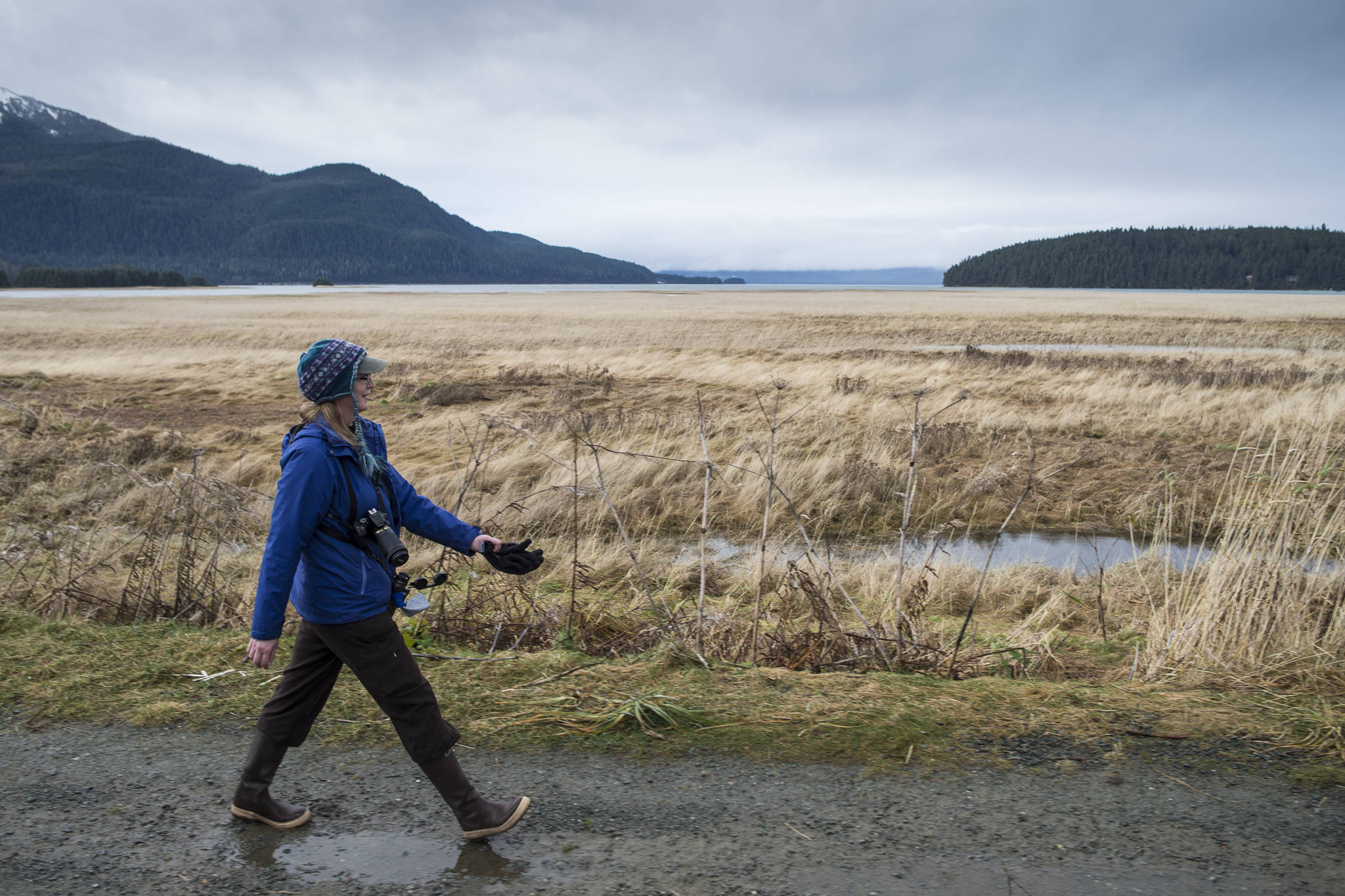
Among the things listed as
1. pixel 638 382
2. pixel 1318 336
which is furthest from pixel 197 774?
pixel 1318 336

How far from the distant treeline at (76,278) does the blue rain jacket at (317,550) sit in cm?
14058

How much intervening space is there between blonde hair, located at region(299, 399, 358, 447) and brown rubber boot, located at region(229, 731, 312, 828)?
1199mm

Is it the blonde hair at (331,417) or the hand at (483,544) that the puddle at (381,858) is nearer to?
the hand at (483,544)

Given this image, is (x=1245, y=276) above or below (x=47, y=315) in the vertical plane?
above

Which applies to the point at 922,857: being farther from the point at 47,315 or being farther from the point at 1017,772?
the point at 47,315

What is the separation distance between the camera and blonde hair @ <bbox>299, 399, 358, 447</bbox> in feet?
9.87

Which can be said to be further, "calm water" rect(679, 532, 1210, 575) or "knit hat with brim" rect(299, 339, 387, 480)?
"calm water" rect(679, 532, 1210, 575)

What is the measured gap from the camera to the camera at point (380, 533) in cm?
294

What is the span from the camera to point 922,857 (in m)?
2.86

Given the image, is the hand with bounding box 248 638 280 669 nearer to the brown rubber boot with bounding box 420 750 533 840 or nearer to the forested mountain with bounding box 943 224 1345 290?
the brown rubber boot with bounding box 420 750 533 840

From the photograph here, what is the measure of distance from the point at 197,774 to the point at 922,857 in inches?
115

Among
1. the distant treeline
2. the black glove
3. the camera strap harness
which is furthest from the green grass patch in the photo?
the distant treeline

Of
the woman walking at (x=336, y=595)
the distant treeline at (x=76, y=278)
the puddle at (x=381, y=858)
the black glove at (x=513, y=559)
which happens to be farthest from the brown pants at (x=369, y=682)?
the distant treeline at (x=76, y=278)

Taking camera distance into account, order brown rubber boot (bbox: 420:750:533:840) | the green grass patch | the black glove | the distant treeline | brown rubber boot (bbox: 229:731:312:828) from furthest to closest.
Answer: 1. the distant treeline
2. the green grass patch
3. the black glove
4. brown rubber boot (bbox: 229:731:312:828)
5. brown rubber boot (bbox: 420:750:533:840)
